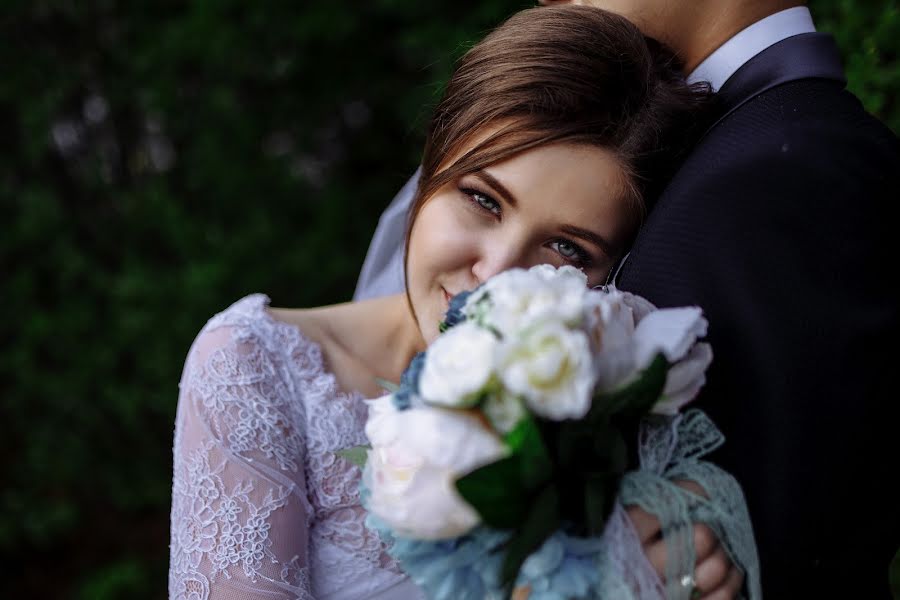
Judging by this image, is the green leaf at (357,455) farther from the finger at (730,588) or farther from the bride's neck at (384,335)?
the bride's neck at (384,335)

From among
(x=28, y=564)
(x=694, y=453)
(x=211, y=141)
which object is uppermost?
(x=694, y=453)

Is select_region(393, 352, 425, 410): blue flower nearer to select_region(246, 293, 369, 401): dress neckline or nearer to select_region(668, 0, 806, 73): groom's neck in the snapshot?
select_region(246, 293, 369, 401): dress neckline

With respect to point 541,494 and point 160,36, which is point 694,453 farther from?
point 160,36

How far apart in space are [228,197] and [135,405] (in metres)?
1.24

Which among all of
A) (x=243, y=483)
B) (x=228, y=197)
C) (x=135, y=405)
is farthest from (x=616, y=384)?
(x=135, y=405)

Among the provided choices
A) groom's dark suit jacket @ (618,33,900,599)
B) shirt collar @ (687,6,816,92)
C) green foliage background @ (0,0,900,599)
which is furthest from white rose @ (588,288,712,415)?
green foliage background @ (0,0,900,599)

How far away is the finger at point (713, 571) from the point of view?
4.23 ft

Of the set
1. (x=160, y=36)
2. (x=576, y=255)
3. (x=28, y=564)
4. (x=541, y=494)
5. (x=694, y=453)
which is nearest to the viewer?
(x=541, y=494)

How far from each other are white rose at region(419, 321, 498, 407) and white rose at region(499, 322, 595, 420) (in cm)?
3

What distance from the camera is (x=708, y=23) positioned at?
185 cm

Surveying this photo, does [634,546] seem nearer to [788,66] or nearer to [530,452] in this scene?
[530,452]

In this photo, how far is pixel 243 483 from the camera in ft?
6.26

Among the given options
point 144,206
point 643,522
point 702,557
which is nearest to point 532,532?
point 643,522

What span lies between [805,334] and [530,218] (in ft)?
2.20
